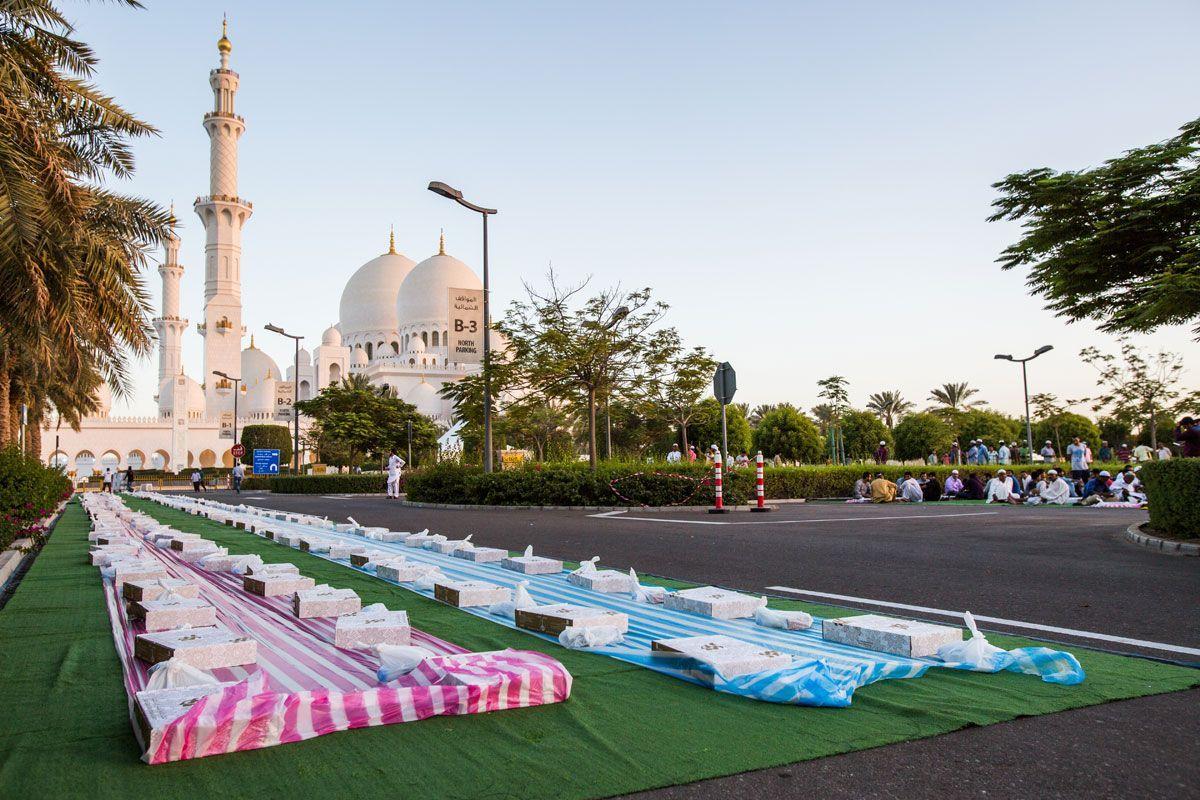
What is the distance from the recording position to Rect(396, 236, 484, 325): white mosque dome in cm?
7431

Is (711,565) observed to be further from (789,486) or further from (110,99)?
(789,486)

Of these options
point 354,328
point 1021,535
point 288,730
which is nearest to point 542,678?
point 288,730

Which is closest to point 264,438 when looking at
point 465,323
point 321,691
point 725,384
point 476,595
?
point 465,323

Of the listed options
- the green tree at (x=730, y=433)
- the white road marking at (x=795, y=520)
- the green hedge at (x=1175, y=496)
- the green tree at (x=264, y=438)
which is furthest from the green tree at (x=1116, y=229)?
the green tree at (x=264, y=438)

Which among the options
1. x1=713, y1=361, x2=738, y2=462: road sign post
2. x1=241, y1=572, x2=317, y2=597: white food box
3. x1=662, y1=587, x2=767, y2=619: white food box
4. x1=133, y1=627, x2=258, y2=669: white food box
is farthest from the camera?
x1=713, y1=361, x2=738, y2=462: road sign post

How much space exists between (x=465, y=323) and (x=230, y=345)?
5611 cm

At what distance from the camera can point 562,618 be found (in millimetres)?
4383

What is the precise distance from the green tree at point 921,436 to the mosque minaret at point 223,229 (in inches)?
2107

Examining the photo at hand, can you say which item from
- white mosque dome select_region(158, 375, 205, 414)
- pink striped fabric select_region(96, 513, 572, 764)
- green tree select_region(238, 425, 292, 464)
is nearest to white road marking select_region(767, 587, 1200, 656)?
pink striped fabric select_region(96, 513, 572, 764)

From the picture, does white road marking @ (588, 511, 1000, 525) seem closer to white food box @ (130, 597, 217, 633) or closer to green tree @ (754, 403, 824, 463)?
white food box @ (130, 597, 217, 633)

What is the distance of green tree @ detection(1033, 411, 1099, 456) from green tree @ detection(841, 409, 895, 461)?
12075 mm

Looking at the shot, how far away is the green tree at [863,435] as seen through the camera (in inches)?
2645

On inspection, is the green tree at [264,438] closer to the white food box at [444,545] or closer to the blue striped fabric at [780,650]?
the white food box at [444,545]

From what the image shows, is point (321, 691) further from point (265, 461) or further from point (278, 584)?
point (265, 461)
